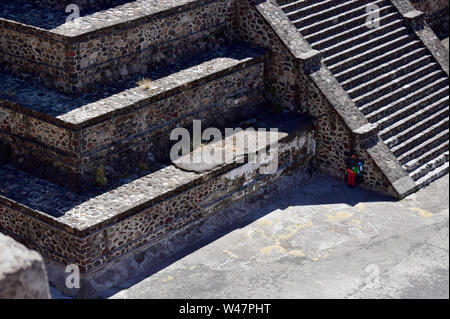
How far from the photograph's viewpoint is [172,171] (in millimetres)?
17078

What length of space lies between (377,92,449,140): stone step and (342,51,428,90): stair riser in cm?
95

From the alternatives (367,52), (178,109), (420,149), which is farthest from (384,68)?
(178,109)

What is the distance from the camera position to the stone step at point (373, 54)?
19.8m

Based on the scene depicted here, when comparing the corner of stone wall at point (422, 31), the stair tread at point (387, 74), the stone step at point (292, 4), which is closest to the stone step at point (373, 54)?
the corner of stone wall at point (422, 31)

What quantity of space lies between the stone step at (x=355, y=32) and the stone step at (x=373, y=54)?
35 centimetres

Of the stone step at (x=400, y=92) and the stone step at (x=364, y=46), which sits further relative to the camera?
the stone step at (x=364, y=46)

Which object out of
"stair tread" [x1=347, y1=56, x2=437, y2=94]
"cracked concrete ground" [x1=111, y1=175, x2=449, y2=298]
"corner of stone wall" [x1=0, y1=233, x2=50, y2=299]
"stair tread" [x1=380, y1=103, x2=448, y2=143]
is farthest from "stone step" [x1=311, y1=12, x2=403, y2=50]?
"corner of stone wall" [x1=0, y1=233, x2=50, y2=299]

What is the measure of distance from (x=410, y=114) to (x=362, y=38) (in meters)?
2.04

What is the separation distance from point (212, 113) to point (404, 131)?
13.8ft

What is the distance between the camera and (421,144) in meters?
19.7

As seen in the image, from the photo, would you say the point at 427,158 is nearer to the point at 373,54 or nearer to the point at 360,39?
the point at 373,54

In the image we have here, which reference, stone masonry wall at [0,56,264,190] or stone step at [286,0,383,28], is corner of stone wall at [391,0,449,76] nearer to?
stone step at [286,0,383,28]

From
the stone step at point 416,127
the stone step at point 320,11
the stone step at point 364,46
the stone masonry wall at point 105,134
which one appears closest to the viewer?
the stone masonry wall at point 105,134

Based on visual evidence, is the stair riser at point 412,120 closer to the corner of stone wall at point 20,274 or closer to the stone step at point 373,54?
the stone step at point 373,54
